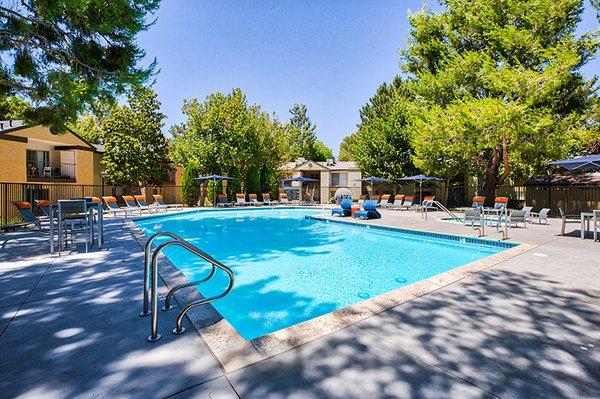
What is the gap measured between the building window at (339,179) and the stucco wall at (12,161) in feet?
86.5

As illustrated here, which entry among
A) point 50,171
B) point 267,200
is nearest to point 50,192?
point 50,171

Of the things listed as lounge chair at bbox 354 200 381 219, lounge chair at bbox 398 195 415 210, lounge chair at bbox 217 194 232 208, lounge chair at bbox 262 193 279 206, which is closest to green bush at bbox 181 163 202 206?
lounge chair at bbox 217 194 232 208

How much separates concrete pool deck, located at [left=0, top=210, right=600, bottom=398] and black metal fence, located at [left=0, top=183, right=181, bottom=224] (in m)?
10.5

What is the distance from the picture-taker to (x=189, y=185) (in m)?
24.9

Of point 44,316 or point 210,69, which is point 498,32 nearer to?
point 210,69

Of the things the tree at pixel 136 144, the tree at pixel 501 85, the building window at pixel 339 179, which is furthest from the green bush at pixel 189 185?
the tree at pixel 501 85

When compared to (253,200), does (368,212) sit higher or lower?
lower

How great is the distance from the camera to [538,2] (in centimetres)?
1784

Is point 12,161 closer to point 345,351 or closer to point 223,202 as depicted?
point 223,202

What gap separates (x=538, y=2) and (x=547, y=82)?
492cm

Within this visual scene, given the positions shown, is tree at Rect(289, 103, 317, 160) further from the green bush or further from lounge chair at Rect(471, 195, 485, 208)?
lounge chair at Rect(471, 195, 485, 208)

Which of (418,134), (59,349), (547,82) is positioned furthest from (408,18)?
(59,349)

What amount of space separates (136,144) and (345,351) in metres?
26.2

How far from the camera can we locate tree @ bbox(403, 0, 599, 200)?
17.3 m
